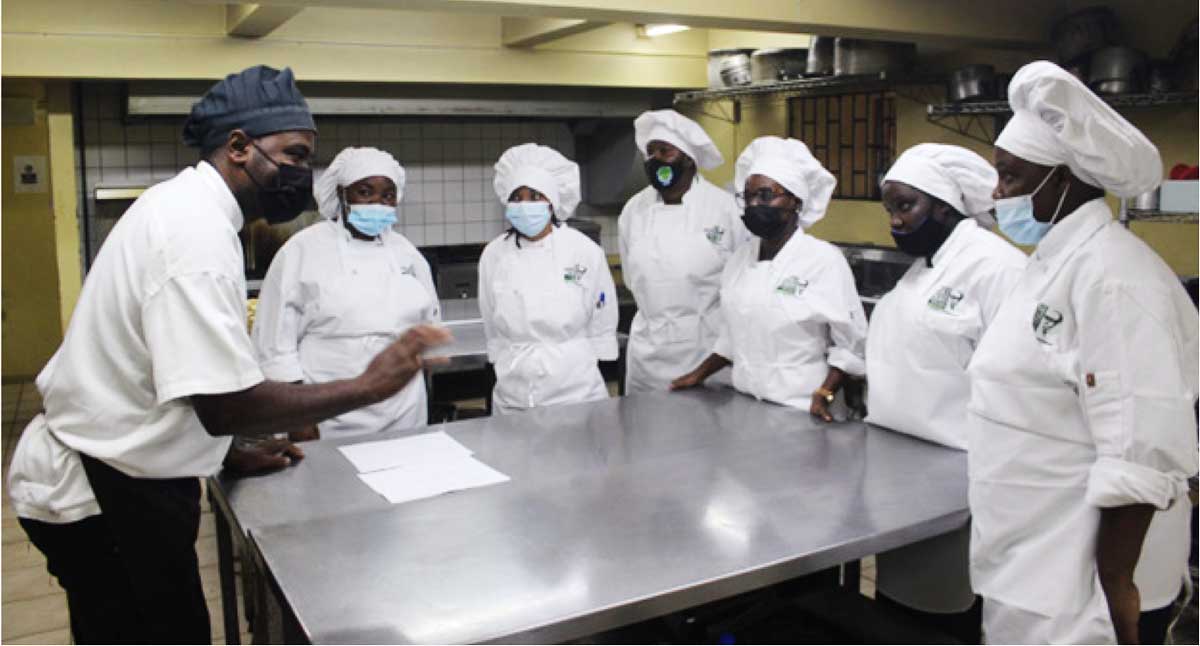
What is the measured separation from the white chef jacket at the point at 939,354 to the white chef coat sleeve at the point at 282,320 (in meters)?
1.58

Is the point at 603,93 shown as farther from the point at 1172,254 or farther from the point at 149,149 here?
the point at 1172,254

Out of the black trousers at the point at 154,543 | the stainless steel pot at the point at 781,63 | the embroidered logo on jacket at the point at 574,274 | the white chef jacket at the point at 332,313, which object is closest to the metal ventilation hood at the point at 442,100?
the stainless steel pot at the point at 781,63

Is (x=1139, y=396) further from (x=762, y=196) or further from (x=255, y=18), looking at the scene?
(x=255, y=18)

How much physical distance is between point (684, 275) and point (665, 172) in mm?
345

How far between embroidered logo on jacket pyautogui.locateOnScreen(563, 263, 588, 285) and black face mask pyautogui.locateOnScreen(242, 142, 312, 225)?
4.58ft

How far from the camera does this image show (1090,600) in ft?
5.14

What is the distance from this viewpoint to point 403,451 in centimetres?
224

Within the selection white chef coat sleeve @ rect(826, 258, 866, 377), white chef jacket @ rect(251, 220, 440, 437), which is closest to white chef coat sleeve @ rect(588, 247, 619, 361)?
white chef jacket @ rect(251, 220, 440, 437)

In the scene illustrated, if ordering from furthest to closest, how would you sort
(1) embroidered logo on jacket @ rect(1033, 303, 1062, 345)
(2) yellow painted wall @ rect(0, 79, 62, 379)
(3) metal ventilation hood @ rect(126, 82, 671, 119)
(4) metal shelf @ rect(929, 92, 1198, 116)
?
(2) yellow painted wall @ rect(0, 79, 62, 379)
(3) metal ventilation hood @ rect(126, 82, 671, 119)
(4) metal shelf @ rect(929, 92, 1198, 116)
(1) embroidered logo on jacket @ rect(1033, 303, 1062, 345)

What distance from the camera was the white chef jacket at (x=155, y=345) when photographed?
1456mm

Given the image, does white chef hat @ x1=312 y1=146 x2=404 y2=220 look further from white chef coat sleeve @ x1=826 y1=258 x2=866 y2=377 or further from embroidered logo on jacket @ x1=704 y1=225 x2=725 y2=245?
white chef coat sleeve @ x1=826 y1=258 x2=866 y2=377

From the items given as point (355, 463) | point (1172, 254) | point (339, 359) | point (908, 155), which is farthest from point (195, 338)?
point (1172, 254)

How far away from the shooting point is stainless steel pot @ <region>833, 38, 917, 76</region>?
410cm

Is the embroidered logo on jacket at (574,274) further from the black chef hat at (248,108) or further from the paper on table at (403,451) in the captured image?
the black chef hat at (248,108)
